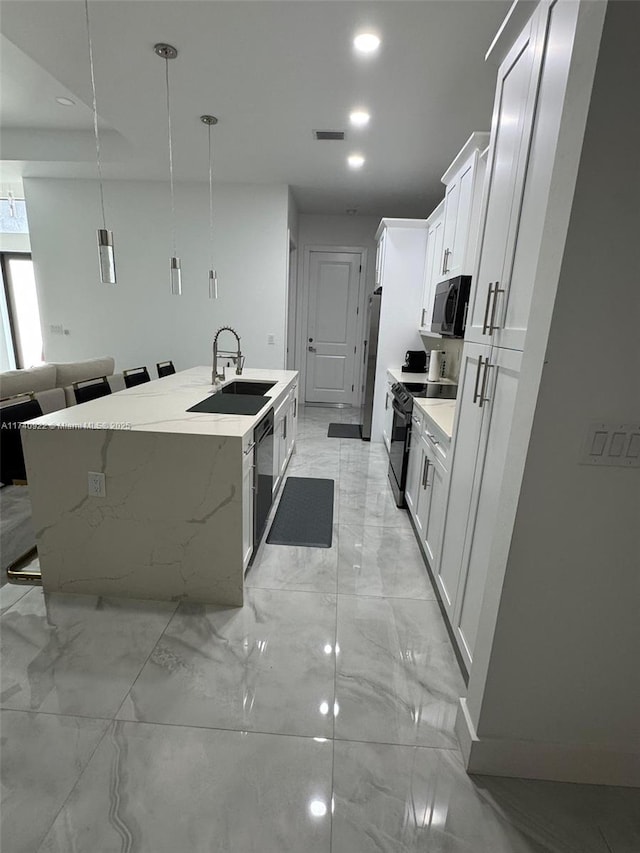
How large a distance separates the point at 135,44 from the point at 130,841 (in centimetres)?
365

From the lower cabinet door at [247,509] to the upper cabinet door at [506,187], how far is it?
1.24 metres

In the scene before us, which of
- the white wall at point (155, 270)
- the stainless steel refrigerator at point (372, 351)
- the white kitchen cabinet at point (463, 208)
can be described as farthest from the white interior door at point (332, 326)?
the white kitchen cabinet at point (463, 208)

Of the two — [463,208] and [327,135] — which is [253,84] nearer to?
[327,135]

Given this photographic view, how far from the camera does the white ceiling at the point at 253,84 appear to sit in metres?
2.15

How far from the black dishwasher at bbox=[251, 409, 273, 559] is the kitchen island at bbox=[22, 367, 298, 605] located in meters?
0.14

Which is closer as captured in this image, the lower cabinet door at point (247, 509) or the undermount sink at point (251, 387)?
the lower cabinet door at point (247, 509)

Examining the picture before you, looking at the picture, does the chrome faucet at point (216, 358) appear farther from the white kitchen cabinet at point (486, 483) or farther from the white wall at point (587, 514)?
the white wall at point (587, 514)

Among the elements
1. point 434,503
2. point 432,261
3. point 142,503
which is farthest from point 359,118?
point 142,503

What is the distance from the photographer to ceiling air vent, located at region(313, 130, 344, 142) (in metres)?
3.44

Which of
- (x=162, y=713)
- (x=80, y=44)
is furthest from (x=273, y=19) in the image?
(x=162, y=713)

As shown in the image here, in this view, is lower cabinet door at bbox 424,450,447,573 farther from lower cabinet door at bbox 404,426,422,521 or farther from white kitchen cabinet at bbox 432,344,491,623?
lower cabinet door at bbox 404,426,422,521

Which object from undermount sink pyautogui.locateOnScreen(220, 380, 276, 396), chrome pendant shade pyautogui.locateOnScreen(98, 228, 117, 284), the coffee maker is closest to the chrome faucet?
undermount sink pyautogui.locateOnScreen(220, 380, 276, 396)

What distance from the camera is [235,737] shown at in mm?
1443

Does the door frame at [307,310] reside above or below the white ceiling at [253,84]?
below
